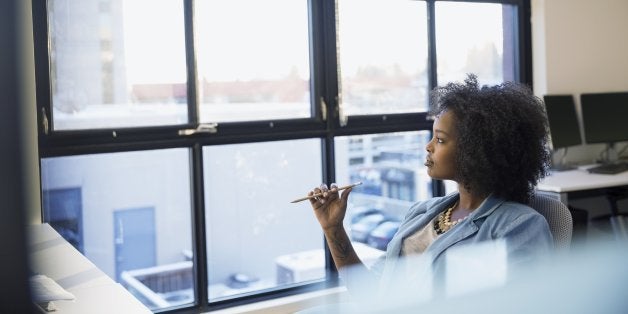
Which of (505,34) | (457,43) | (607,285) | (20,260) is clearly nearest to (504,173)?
(607,285)

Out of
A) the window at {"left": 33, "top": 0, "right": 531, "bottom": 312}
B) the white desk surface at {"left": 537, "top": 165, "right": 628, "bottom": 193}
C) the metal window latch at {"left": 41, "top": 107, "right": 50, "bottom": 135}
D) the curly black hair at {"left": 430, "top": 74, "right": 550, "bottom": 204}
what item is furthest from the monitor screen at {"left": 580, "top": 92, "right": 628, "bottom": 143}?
the metal window latch at {"left": 41, "top": 107, "right": 50, "bottom": 135}

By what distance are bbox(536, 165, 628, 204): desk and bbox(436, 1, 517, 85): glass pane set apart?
2.08ft

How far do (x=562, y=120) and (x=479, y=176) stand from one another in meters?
2.44

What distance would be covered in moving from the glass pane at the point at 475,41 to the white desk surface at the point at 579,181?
24.7 inches

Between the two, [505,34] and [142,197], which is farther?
[505,34]

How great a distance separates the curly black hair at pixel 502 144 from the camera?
167 cm

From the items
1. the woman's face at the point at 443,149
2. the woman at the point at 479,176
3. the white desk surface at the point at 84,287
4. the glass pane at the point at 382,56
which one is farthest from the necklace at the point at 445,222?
the glass pane at the point at 382,56

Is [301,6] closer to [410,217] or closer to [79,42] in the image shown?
[79,42]

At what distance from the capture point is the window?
8.82 feet

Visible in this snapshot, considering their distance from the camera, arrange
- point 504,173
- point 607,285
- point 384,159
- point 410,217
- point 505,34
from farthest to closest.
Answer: point 505,34, point 384,159, point 410,217, point 504,173, point 607,285

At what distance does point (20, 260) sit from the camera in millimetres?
355

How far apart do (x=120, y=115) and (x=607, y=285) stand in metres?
2.24

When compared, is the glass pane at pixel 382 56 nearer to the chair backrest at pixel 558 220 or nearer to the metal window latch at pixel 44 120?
the metal window latch at pixel 44 120

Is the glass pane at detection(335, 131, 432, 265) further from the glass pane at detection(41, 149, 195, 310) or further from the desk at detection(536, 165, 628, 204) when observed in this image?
the glass pane at detection(41, 149, 195, 310)
